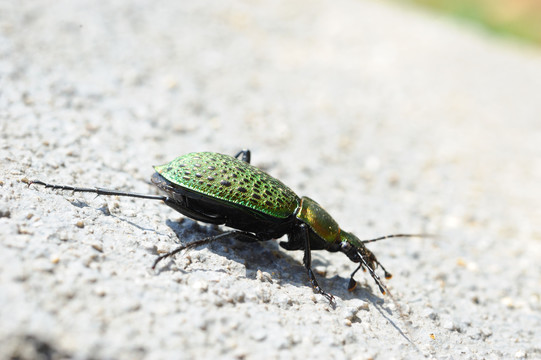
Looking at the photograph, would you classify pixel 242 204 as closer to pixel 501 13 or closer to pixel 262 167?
pixel 262 167

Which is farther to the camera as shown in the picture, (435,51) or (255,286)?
(435,51)

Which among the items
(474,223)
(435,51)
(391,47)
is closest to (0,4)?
(474,223)

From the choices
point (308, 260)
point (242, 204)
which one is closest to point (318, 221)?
point (308, 260)

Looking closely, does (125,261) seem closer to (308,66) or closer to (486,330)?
(486,330)

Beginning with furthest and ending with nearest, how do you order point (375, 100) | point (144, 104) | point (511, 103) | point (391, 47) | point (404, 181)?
point (391, 47), point (511, 103), point (375, 100), point (404, 181), point (144, 104)

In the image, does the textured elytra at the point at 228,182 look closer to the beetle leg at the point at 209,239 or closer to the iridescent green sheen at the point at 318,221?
the iridescent green sheen at the point at 318,221

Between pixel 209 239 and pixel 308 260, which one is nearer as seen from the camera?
pixel 209 239

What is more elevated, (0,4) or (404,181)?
(404,181)

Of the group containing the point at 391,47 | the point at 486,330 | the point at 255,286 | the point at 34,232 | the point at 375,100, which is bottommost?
the point at 34,232
